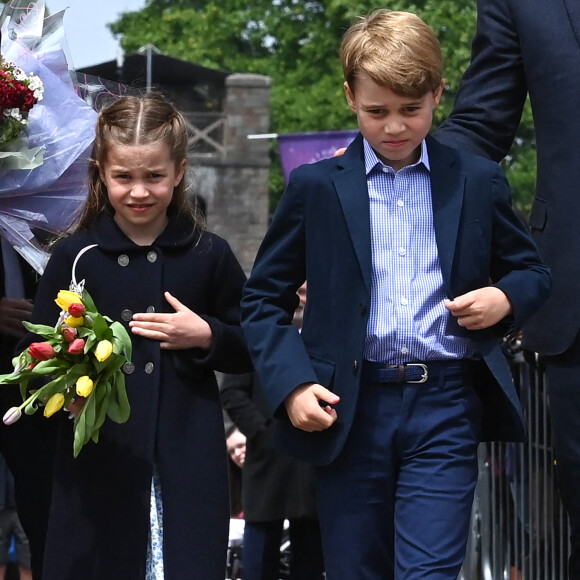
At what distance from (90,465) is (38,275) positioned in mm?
907

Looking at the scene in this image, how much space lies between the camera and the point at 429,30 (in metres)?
4.10

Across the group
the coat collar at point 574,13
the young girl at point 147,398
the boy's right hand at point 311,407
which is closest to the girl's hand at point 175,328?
the young girl at point 147,398

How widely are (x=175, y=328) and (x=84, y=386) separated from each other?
415 millimetres

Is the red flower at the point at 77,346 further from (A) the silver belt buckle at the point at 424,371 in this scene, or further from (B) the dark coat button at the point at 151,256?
(A) the silver belt buckle at the point at 424,371

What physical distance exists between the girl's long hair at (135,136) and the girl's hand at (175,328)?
0.33 meters

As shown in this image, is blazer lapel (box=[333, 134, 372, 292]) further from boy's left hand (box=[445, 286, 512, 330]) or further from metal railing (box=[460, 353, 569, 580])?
metal railing (box=[460, 353, 569, 580])

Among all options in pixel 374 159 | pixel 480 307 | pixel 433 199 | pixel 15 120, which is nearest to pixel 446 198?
pixel 433 199

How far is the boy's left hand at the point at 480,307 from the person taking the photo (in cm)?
385

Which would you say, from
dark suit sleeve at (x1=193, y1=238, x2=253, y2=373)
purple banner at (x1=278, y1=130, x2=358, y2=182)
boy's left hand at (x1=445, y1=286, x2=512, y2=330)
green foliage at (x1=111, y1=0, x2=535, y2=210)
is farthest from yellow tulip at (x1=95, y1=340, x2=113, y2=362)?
green foliage at (x1=111, y1=0, x2=535, y2=210)

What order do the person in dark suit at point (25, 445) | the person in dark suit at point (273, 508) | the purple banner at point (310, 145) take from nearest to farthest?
the person in dark suit at point (25, 445), the person in dark suit at point (273, 508), the purple banner at point (310, 145)

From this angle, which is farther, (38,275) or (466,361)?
(38,275)

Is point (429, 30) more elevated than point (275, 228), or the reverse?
point (429, 30)

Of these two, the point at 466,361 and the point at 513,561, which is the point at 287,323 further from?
the point at 513,561

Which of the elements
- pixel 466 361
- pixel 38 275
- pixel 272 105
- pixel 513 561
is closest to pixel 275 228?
pixel 466 361
